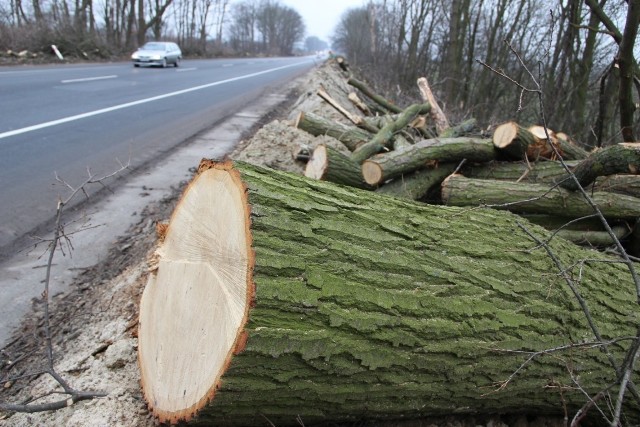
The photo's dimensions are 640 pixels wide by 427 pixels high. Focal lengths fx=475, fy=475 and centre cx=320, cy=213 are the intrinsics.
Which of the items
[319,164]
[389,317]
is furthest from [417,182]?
[389,317]

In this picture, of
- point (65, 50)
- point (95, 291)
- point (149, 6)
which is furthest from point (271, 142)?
point (149, 6)

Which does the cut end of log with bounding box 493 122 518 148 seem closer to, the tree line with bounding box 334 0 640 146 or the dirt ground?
the tree line with bounding box 334 0 640 146

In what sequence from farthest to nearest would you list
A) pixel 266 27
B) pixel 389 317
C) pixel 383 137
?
pixel 266 27
pixel 383 137
pixel 389 317

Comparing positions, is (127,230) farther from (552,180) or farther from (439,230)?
(552,180)

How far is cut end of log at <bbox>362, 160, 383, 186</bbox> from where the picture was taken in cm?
416

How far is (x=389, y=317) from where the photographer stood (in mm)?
1981

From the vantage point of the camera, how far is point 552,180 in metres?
4.23

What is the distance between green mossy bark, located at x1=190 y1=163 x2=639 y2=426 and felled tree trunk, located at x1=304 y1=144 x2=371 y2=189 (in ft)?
5.18

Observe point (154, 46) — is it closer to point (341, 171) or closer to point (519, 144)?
point (341, 171)

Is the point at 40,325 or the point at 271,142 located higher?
the point at 271,142

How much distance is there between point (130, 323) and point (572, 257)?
8.73ft

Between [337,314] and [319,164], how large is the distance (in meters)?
2.50

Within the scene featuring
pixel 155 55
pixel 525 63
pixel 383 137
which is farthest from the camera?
pixel 155 55

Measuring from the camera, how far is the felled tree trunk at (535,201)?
3820 millimetres
